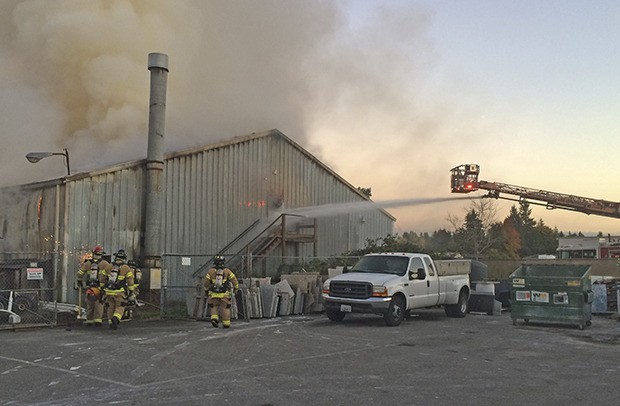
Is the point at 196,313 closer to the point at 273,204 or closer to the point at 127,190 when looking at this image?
the point at 127,190

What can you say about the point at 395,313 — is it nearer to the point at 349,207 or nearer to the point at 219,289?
the point at 219,289

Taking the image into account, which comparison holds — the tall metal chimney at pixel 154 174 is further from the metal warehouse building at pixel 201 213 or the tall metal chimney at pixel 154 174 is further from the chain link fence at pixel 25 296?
the chain link fence at pixel 25 296

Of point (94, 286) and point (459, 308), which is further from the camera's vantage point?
point (459, 308)

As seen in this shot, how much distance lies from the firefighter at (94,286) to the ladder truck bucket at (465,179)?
61.2ft

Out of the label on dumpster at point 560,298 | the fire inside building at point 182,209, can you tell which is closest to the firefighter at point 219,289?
the fire inside building at point 182,209

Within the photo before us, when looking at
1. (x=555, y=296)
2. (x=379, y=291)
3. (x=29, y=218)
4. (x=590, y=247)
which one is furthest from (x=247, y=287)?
(x=590, y=247)

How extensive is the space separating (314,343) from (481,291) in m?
8.79

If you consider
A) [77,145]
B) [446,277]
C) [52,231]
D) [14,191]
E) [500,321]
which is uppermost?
[77,145]

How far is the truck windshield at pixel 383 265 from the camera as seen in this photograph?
14592 mm

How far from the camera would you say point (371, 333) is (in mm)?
12297

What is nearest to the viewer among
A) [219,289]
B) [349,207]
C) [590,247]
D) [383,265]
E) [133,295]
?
[219,289]

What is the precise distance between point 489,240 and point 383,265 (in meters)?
40.2

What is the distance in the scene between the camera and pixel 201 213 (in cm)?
2023

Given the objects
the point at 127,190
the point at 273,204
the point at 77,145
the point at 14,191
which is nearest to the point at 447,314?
the point at 273,204
